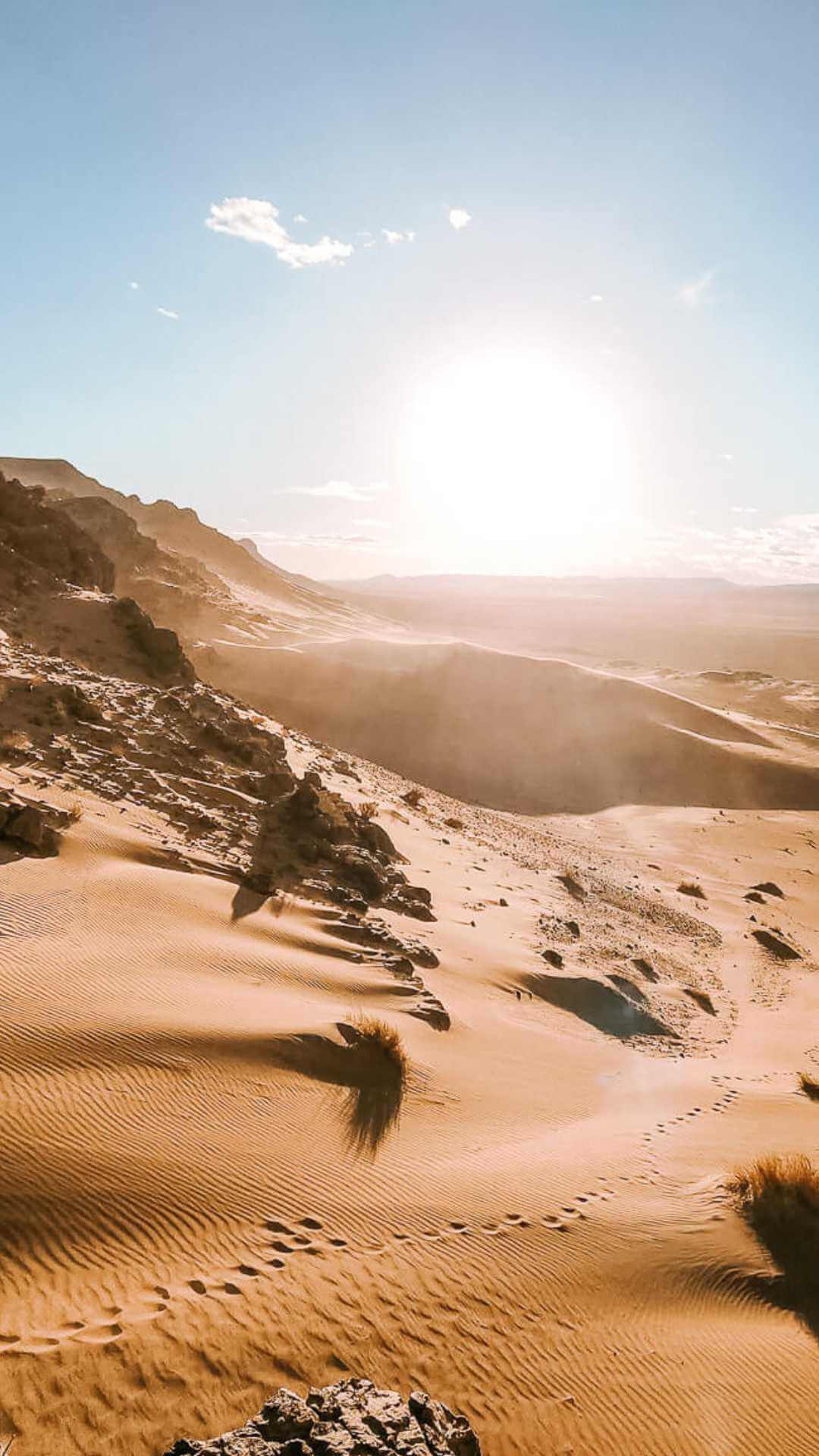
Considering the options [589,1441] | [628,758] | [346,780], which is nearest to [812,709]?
[628,758]

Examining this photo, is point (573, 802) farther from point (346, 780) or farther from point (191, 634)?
point (191, 634)

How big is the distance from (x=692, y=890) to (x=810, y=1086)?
9426 millimetres

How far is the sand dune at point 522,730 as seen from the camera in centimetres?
2720

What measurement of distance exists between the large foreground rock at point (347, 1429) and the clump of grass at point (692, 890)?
14.6m

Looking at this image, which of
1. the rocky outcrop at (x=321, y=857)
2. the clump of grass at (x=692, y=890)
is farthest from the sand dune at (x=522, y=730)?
the rocky outcrop at (x=321, y=857)

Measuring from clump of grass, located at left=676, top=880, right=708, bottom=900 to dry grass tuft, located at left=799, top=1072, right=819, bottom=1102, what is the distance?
8.76 meters

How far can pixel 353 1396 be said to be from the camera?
268 cm

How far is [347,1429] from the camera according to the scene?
252 cm

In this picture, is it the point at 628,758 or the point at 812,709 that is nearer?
the point at 628,758

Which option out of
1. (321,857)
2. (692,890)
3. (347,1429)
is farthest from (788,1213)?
(692,890)

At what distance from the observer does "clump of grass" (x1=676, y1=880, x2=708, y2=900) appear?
16.2 m

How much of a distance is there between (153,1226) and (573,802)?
23634mm

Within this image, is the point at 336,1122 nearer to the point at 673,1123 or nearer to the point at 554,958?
the point at 673,1123

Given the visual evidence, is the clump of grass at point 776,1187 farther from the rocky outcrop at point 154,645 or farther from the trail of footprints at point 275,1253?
the rocky outcrop at point 154,645
